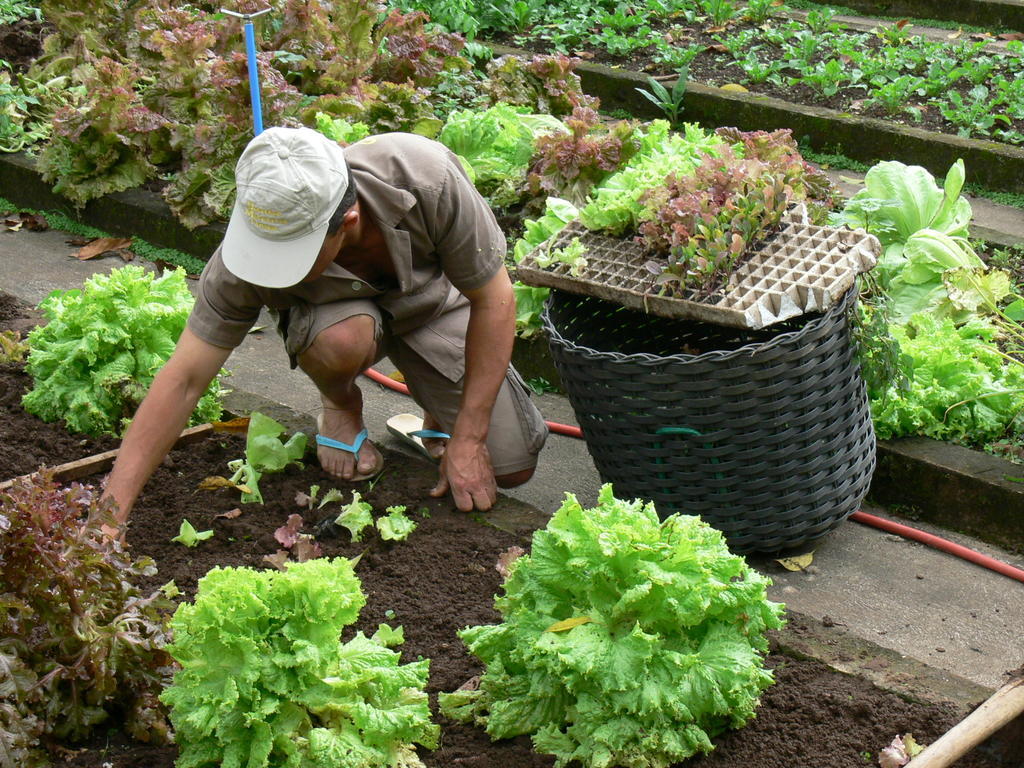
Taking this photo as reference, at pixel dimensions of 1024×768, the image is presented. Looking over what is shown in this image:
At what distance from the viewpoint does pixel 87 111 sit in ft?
19.0

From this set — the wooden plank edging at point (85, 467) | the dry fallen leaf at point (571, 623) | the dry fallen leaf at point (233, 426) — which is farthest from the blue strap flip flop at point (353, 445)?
the dry fallen leaf at point (571, 623)

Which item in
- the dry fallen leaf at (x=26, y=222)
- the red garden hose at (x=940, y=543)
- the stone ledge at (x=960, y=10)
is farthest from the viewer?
the stone ledge at (x=960, y=10)

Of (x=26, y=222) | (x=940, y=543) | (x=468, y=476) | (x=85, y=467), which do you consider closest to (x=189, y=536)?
(x=85, y=467)

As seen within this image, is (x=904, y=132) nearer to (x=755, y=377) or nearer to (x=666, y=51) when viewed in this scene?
(x=666, y=51)

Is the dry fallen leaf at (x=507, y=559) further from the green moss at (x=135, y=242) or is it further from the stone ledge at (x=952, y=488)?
the green moss at (x=135, y=242)

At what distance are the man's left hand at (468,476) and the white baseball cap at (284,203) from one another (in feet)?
2.65

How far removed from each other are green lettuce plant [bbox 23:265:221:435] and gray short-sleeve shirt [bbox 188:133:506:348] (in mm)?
623

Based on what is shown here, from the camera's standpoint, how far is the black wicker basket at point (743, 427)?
3.07 metres

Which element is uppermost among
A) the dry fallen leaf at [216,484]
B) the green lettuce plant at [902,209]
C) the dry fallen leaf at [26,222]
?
the green lettuce plant at [902,209]

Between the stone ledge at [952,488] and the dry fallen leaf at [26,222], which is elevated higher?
the stone ledge at [952,488]

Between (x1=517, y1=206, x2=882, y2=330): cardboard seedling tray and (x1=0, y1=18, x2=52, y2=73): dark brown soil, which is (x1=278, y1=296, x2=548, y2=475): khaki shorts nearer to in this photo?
(x1=517, y1=206, x2=882, y2=330): cardboard seedling tray

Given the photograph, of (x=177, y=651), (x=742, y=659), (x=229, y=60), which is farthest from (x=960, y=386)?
(x=229, y=60)

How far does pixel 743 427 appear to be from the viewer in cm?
312

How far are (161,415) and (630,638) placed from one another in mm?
1377
